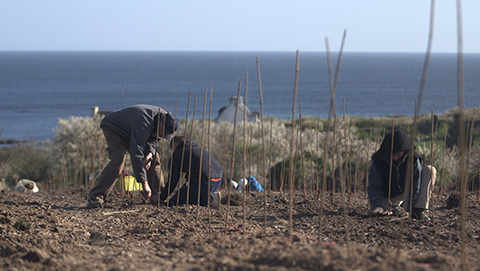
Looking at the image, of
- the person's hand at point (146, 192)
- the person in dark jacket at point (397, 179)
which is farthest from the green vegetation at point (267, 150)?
→ the person in dark jacket at point (397, 179)

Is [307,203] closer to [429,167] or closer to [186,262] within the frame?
[429,167]

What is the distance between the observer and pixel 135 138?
4.35m

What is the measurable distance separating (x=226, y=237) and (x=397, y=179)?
1.93m

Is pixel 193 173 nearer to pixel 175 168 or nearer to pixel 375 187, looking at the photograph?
pixel 175 168

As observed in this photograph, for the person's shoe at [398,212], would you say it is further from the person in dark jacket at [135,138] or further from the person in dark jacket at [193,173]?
the person in dark jacket at [135,138]

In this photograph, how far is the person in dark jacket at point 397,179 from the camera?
3.94m

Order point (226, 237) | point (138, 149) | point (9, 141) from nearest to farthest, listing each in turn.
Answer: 1. point (226, 237)
2. point (138, 149)
3. point (9, 141)

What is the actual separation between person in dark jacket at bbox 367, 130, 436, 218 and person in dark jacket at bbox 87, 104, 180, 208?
2.11 meters

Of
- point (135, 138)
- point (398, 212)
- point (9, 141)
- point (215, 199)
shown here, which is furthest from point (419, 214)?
point (9, 141)

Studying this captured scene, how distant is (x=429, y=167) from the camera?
402 cm

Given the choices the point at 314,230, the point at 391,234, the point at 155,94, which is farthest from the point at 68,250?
the point at 155,94

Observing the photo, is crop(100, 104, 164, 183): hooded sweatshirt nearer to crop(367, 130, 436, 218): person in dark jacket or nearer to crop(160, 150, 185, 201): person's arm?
crop(160, 150, 185, 201): person's arm

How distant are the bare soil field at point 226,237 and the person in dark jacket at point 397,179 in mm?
147

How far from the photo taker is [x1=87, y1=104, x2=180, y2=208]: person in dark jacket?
4.34 metres
